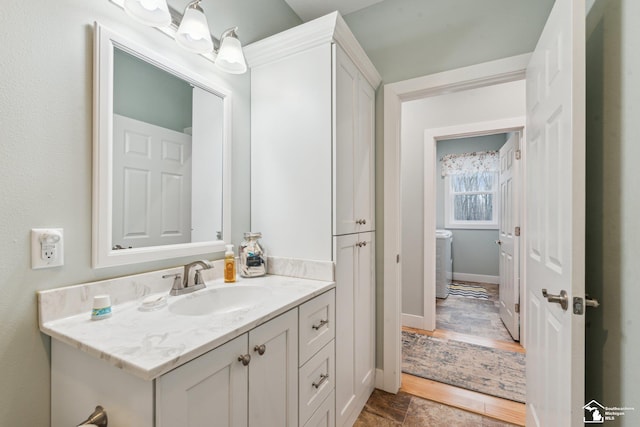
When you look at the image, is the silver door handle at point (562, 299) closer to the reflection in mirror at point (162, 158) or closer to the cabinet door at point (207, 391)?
the cabinet door at point (207, 391)

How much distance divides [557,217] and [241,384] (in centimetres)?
124

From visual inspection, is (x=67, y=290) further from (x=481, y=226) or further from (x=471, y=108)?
(x=481, y=226)

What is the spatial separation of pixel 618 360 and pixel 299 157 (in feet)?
4.77

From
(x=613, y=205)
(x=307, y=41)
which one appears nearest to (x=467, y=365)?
(x=613, y=205)

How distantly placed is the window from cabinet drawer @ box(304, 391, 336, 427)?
4.43m

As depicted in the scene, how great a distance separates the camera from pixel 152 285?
3.76 ft

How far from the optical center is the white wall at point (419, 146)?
272 centimetres

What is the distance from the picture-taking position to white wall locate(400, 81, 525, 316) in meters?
2.72

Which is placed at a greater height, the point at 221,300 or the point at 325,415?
the point at 221,300

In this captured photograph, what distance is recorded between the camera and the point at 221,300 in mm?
1299

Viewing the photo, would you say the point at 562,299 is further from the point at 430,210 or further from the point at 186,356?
the point at 430,210

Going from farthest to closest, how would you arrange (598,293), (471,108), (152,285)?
(471,108), (152,285), (598,293)

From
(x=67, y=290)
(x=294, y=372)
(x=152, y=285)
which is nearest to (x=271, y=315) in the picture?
(x=294, y=372)

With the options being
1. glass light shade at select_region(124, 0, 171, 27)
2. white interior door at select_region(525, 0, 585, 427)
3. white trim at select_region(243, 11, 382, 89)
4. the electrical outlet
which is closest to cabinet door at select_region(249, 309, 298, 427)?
the electrical outlet
